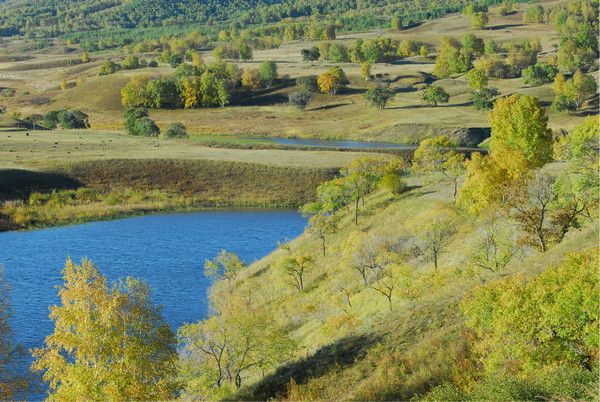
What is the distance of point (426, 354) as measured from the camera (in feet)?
108

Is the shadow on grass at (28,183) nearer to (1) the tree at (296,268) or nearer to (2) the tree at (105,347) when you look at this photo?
(1) the tree at (296,268)

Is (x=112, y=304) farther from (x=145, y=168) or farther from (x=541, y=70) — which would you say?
(x=541, y=70)

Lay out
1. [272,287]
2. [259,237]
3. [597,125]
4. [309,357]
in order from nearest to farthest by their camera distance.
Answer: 1. [309,357]
2. [272,287]
3. [597,125]
4. [259,237]

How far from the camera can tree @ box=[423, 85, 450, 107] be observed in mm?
179250

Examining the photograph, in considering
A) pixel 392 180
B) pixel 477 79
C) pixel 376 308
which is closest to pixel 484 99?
pixel 477 79

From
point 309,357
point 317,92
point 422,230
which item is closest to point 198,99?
point 317,92

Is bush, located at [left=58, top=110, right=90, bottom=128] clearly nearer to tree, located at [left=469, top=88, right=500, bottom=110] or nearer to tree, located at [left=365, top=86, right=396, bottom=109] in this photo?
tree, located at [left=365, top=86, right=396, bottom=109]

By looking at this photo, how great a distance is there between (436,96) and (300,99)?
111ft

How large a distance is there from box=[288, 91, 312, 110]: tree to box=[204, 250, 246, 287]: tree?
386ft

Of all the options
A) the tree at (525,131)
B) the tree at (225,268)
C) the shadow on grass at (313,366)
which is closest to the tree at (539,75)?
the tree at (525,131)

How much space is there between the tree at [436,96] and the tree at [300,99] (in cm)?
3013

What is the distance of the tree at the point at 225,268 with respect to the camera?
234 feet

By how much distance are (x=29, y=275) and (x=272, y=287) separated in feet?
78.2

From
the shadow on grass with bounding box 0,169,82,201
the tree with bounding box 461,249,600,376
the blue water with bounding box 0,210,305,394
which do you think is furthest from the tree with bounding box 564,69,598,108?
the tree with bounding box 461,249,600,376
